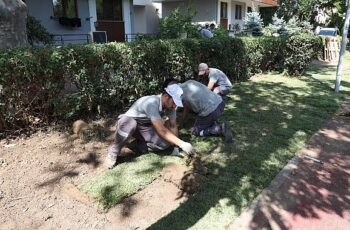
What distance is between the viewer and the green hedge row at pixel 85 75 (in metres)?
4.90

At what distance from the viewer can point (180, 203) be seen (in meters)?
3.71

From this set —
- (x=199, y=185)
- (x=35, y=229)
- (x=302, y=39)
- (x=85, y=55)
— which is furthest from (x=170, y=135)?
(x=302, y=39)

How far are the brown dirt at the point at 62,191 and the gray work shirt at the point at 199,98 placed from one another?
4.30ft

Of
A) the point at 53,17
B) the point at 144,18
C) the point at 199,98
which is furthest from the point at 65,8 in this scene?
the point at 199,98

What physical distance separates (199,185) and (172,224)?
763mm

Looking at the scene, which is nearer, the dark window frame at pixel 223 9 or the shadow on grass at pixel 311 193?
the shadow on grass at pixel 311 193

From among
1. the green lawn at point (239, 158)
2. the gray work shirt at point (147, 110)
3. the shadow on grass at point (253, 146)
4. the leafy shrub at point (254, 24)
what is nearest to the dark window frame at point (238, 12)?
the leafy shrub at point (254, 24)

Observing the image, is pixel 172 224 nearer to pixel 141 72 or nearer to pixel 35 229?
pixel 35 229

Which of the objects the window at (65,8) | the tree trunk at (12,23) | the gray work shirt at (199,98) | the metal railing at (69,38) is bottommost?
the gray work shirt at (199,98)

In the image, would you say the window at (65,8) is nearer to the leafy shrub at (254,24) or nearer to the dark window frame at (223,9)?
the leafy shrub at (254,24)

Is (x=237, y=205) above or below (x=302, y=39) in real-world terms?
below

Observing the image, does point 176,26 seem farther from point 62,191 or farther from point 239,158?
point 62,191

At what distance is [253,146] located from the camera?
5.26 m

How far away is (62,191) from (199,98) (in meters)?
2.39
